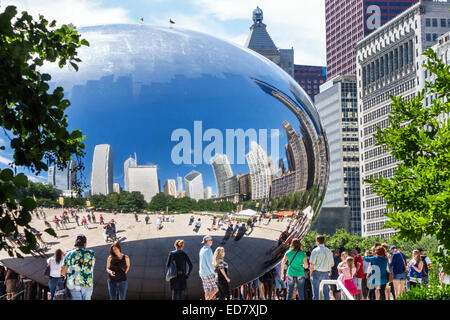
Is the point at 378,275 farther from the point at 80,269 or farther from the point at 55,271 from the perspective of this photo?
the point at 55,271

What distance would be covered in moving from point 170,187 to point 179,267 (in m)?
0.99

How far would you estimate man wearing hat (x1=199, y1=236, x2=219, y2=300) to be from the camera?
897cm

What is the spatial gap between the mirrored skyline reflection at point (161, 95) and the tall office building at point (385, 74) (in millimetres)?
111589

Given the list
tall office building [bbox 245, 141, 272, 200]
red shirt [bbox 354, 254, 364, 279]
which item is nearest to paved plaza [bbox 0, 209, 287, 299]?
tall office building [bbox 245, 141, 272, 200]

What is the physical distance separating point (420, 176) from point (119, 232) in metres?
7.35

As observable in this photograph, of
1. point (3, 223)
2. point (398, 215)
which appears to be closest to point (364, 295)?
point (398, 215)

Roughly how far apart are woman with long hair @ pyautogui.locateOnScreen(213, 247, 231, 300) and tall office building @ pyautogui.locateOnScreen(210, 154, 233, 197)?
2.61 ft

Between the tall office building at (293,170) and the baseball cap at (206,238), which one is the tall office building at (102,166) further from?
the tall office building at (293,170)

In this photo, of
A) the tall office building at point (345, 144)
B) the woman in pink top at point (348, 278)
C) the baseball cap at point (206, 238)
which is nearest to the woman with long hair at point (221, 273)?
the baseball cap at point (206, 238)

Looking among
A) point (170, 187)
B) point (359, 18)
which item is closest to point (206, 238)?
point (170, 187)

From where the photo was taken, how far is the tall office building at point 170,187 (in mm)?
8625

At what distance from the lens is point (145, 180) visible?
8602mm

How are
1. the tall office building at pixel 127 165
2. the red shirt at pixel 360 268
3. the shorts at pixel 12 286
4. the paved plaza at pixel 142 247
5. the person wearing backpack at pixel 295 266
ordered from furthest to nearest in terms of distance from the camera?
the red shirt at pixel 360 268 < the person wearing backpack at pixel 295 266 < the shorts at pixel 12 286 < the paved plaza at pixel 142 247 < the tall office building at pixel 127 165
